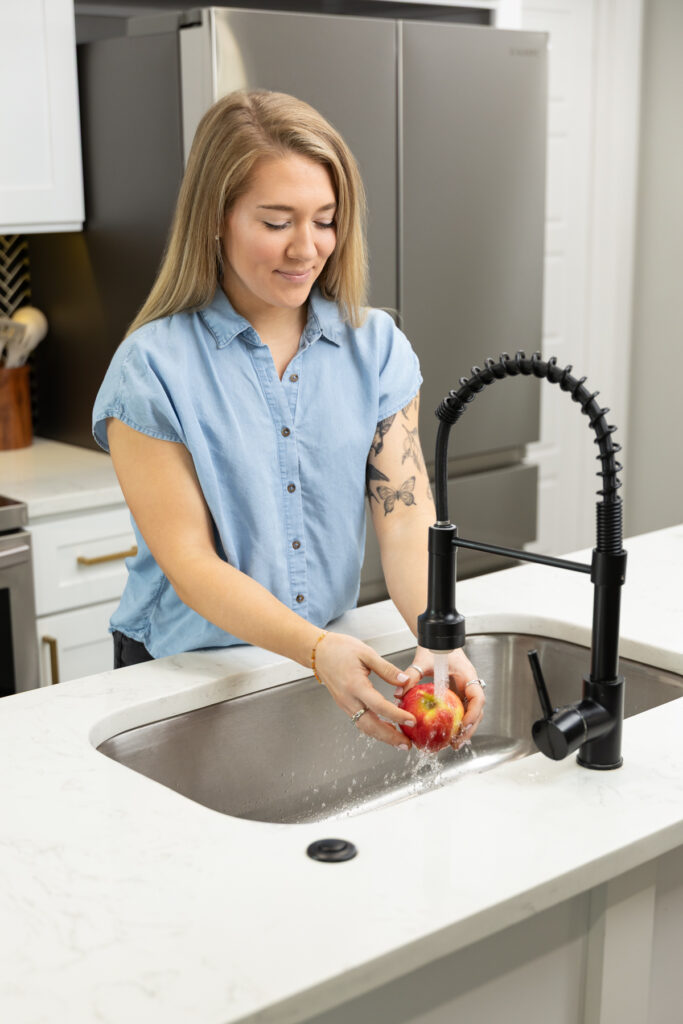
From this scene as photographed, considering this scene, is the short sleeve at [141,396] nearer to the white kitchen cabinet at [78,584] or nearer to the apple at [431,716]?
the apple at [431,716]

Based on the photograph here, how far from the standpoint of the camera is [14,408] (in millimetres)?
2816

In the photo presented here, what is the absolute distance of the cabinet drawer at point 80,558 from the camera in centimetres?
239

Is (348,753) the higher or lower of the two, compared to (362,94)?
lower

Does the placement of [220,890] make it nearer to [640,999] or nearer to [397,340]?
[640,999]

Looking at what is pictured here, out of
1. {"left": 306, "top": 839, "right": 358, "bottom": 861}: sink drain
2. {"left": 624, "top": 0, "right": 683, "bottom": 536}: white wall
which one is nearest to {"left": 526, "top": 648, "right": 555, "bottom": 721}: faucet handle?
{"left": 306, "top": 839, "right": 358, "bottom": 861}: sink drain

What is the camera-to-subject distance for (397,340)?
5.33ft

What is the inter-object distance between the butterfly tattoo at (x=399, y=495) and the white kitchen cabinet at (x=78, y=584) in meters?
1.03

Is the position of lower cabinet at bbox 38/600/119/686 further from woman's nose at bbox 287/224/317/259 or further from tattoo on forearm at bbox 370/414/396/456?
woman's nose at bbox 287/224/317/259

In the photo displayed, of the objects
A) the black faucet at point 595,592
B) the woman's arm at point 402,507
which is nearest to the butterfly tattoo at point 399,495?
the woman's arm at point 402,507

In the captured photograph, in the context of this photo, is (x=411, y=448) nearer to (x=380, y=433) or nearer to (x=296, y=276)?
(x=380, y=433)

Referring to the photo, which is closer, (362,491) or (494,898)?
(494,898)

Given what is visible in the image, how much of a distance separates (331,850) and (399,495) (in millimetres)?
699

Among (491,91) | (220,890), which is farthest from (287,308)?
(491,91)

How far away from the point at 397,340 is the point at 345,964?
38.9 inches
